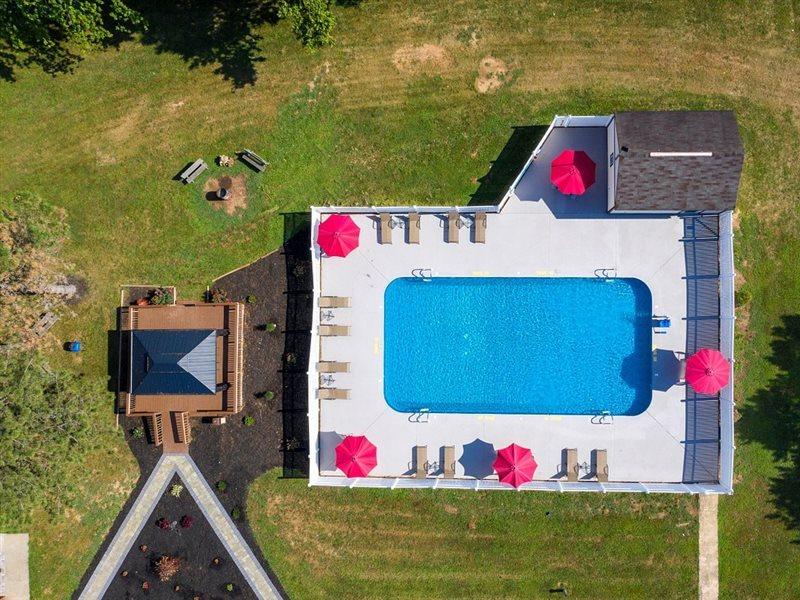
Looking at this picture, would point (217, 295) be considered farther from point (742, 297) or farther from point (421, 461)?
point (742, 297)

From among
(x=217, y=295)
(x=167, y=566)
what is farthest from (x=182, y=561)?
(x=217, y=295)

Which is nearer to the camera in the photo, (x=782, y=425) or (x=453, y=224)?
(x=782, y=425)

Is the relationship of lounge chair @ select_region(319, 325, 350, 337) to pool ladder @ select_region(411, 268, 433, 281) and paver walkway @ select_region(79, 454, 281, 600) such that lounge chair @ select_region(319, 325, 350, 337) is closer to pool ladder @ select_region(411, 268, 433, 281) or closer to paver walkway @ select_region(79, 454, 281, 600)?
pool ladder @ select_region(411, 268, 433, 281)

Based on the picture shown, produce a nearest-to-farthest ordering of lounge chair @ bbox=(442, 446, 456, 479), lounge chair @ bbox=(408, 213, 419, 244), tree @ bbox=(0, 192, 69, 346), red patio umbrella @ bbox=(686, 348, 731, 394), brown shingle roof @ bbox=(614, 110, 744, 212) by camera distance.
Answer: brown shingle roof @ bbox=(614, 110, 744, 212) → red patio umbrella @ bbox=(686, 348, 731, 394) → tree @ bbox=(0, 192, 69, 346) → lounge chair @ bbox=(442, 446, 456, 479) → lounge chair @ bbox=(408, 213, 419, 244)

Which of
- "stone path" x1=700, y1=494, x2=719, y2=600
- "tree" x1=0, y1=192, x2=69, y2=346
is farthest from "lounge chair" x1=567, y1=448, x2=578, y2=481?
"tree" x1=0, y1=192, x2=69, y2=346

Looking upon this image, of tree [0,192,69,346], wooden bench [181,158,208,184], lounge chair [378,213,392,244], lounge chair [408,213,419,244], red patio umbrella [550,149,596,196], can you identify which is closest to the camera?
tree [0,192,69,346]

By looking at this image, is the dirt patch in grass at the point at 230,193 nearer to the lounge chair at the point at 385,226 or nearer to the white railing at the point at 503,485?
the lounge chair at the point at 385,226

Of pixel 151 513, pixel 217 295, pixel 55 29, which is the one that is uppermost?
pixel 55 29

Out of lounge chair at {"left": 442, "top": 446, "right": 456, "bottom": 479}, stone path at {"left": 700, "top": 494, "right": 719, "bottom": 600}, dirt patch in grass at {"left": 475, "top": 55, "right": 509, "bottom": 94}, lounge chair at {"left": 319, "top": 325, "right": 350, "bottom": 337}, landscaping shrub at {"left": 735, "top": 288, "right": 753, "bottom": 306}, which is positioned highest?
dirt patch in grass at {"left": 475, "top": 55, "right": 509, "bottom": 94}

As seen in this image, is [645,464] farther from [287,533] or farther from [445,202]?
[287,533]
